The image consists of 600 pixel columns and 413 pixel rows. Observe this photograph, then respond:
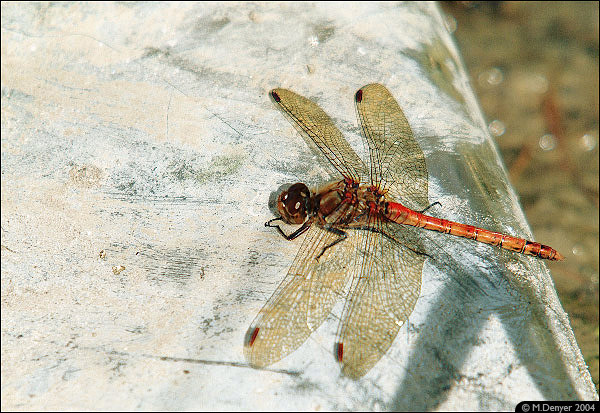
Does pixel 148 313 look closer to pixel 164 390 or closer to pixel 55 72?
pixel 164 390

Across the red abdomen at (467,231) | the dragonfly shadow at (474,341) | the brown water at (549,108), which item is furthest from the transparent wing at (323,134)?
the brown water at (549,108)

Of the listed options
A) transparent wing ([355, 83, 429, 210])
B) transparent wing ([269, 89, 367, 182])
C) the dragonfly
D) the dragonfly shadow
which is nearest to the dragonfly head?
the dragonfly

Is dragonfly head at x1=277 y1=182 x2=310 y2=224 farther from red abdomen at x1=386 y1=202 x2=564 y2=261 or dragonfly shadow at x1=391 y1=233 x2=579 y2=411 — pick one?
dragonfly shadow at x1=391 y1=233 x2=579 y2=411

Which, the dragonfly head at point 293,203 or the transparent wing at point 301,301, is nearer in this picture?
the transparent wing at point 301,301

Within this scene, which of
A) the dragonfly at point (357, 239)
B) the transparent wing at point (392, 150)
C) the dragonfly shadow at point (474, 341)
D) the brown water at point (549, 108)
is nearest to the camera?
the dragonfly shadow at point (474, 341)

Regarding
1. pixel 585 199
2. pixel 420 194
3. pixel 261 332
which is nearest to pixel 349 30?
pixel 420 194

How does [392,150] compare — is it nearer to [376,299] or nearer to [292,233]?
[292,233]

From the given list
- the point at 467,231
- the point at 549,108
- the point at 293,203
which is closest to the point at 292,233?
the point at 293,203

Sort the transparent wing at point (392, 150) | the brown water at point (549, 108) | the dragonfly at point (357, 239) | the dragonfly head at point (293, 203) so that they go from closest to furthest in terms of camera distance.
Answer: the dragonfly at point (357, 239) < the dragonfly head at point (293, 203) < the transparent wing at point (392, 150) < the brown water at point (549, 108)

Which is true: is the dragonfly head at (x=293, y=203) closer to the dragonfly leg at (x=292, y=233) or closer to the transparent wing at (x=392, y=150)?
the dragonfly leg at (x=292, y=233)
